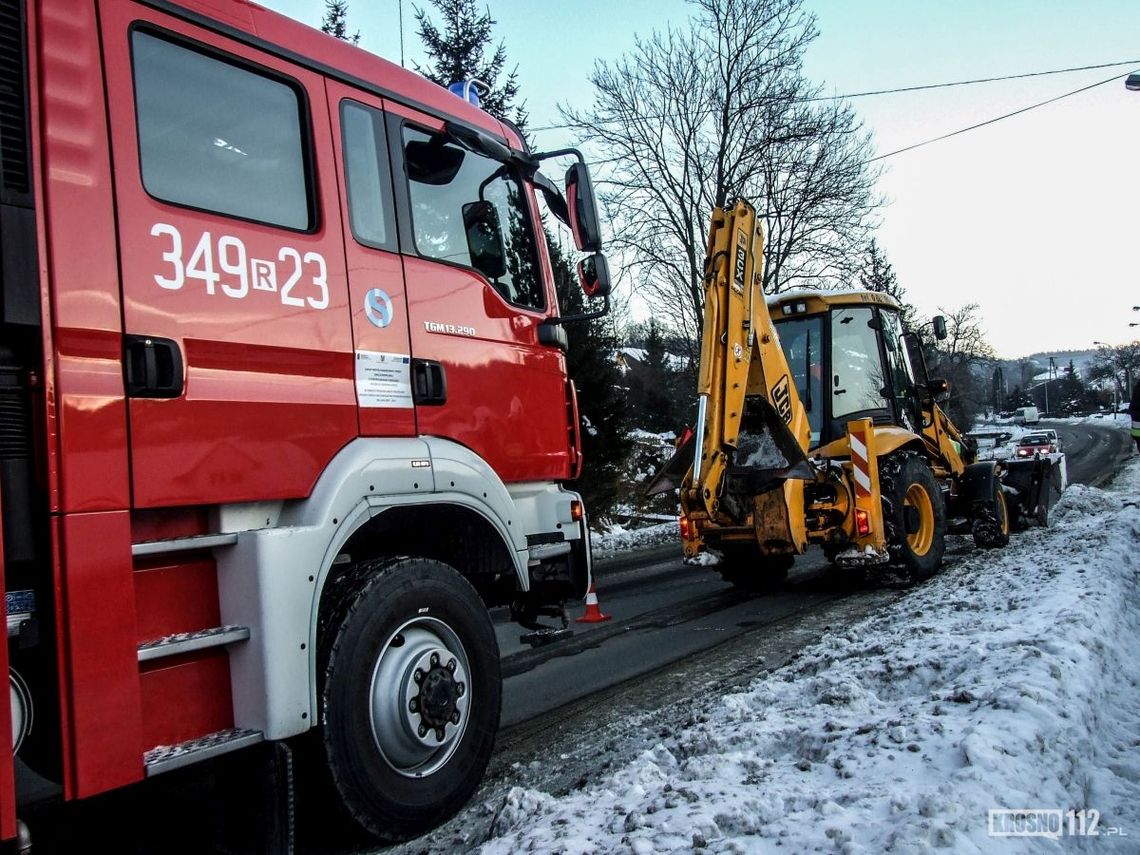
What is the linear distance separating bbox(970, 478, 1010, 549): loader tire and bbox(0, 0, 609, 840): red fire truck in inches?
312

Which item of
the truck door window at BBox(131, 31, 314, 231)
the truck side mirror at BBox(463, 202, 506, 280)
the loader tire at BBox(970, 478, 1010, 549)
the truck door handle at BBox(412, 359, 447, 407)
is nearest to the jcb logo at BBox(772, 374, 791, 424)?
the loader tire at BBox(970, 478, 1010, 549)

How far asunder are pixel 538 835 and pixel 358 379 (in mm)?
1793

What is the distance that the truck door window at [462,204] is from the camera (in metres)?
3.93

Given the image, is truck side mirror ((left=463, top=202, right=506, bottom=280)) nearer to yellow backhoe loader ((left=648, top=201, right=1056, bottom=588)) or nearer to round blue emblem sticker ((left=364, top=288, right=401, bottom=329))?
round blue emblem sticker ((left=364, top=288, right=401, bottom=329))

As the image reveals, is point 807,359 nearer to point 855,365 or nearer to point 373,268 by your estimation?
point 855,365

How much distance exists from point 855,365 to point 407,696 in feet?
23.1

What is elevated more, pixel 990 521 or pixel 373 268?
pixel 373 268

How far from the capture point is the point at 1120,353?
95.6m

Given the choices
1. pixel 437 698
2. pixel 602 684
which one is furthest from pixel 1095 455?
pixel 437 698

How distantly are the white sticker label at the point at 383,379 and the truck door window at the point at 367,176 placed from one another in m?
0.48

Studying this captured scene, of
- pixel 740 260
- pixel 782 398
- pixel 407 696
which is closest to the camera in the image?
pixel 407 696

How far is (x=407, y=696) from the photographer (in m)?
3.33

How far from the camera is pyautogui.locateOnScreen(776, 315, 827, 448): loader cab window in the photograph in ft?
29.3

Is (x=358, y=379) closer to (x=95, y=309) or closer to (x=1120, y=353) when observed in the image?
(x=95, y=309)
